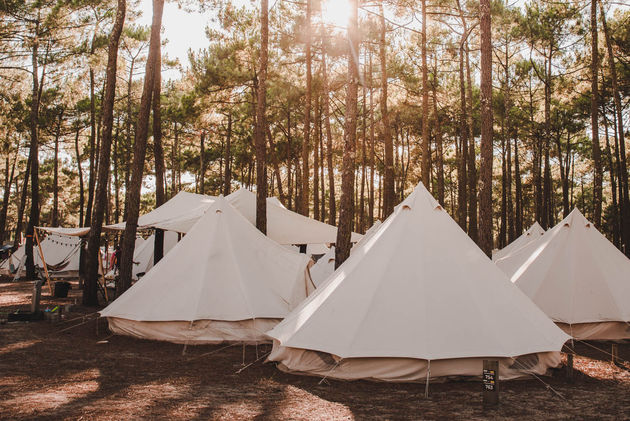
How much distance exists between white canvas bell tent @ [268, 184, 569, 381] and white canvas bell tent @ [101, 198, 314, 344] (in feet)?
5.37

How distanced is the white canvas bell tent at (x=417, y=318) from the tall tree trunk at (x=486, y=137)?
2788 mm

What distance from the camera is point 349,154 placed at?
9.93m

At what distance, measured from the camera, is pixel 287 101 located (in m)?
21.4

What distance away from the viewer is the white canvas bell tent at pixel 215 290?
8336 mm

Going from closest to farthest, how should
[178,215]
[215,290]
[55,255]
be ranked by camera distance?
[215,290], [178,215], [55,255]

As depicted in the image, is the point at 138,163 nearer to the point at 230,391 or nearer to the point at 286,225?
the point at 286,225

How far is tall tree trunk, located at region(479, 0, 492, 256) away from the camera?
380 inches

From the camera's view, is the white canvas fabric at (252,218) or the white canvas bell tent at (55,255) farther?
the white canvas bell tent at (55,255)

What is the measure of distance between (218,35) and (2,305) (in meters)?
12.2

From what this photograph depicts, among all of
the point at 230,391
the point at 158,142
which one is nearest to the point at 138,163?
the point at 158,142

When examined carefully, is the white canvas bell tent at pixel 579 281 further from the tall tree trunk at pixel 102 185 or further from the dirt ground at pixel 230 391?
the tall tree trunk at pixel 102 185

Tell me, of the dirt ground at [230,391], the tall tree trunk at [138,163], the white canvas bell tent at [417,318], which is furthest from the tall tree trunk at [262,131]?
the white canvas bell tent at [417,318]

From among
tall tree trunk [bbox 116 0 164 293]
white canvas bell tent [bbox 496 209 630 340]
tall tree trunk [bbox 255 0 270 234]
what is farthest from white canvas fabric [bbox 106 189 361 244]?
white canvas bell tent [bbox 496 209 630 340]

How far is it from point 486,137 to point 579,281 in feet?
A: 9.69
